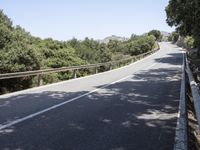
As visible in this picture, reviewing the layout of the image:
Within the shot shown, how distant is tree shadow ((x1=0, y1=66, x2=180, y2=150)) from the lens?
6.58 meters

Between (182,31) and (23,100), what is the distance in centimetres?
3217

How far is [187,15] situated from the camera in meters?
31.2

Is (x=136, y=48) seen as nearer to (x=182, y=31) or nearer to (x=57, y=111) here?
(x=182, y=31)

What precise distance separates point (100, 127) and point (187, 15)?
2528 centimetres

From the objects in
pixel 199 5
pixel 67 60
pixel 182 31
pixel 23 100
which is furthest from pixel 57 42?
pixel 23 100

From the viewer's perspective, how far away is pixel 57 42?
61.3 m

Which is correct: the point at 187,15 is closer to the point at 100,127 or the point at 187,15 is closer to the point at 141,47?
the point at 100,127

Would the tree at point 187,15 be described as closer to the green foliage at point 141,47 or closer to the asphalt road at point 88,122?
the asphalt road at point 88,122

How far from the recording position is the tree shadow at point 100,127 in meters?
6.58

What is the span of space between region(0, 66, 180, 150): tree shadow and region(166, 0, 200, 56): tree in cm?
1167

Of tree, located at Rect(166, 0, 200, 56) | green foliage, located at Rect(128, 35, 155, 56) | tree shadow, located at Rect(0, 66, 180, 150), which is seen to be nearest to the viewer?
tree shadow, located at Rect(0, 66, 180, 150)

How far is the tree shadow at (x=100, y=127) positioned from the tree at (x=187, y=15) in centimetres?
1167

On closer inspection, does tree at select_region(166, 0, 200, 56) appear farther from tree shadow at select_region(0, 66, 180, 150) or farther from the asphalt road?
tree shadow at select_region(0, 66, 180, 150)

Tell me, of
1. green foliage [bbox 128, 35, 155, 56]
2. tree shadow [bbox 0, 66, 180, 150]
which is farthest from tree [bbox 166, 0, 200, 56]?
green foliage [bbox 128, 35, 155, 56]
